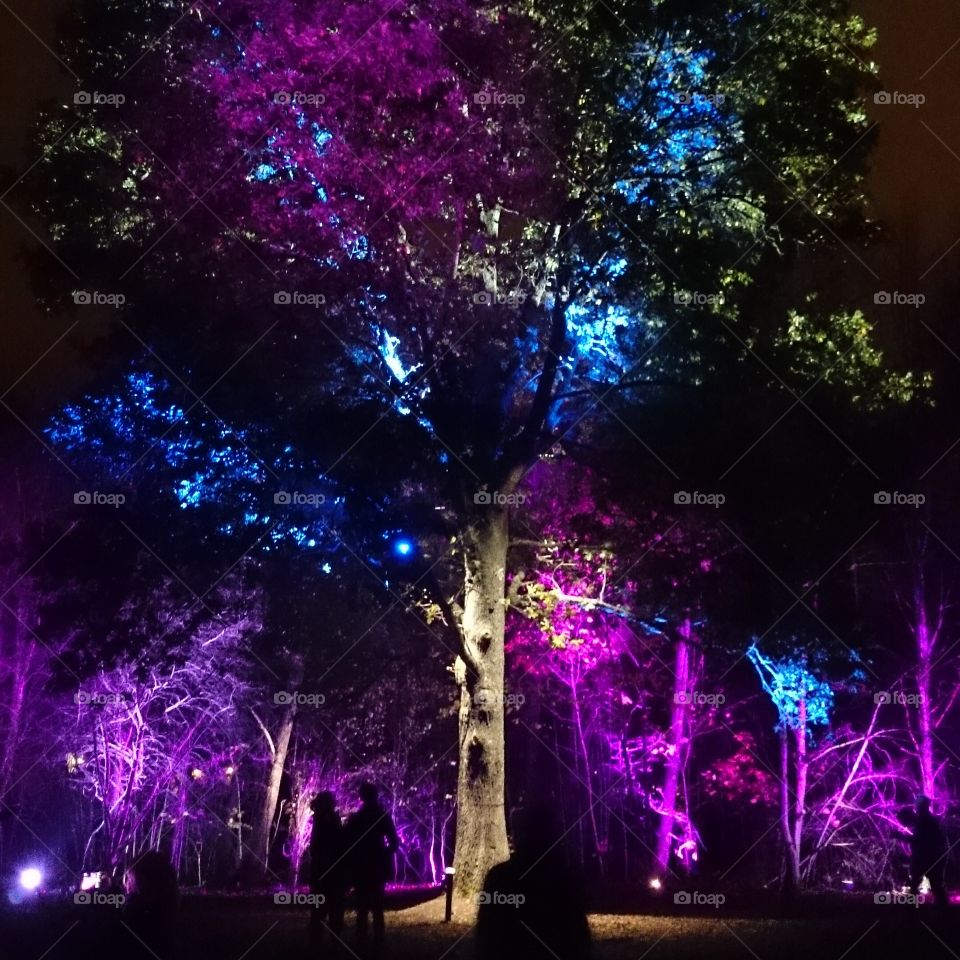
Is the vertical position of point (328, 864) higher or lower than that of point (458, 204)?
lower

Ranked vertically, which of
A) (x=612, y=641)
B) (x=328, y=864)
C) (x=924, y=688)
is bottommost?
(x=328, y=864)

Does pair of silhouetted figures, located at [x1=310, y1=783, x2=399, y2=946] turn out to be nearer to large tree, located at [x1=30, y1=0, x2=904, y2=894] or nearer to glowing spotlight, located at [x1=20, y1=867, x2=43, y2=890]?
large tree, located at [x1=30, y1=0, x2=904, y2=894]

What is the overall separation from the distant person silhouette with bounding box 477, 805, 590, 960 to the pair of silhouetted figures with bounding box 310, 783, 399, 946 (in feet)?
21.3

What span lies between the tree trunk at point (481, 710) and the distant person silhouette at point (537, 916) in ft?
30.1

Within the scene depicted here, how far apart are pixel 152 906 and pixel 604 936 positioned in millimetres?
7666

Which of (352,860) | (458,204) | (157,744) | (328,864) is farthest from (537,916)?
(157,744)

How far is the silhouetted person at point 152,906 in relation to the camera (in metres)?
7.43

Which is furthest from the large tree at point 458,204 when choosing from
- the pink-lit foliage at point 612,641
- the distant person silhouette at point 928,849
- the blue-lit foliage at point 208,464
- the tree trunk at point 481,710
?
the distant person silhouette at point 928,849

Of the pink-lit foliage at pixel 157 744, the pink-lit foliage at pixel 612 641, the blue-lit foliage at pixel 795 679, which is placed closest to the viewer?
the blue-lit foliage at pixel 795 679

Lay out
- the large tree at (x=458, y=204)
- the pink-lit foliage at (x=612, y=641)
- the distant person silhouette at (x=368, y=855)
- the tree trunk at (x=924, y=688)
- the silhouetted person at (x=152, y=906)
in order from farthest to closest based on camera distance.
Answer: the tree trunk at (x=924, y=688), the pink-lit foliage at (x=612, y=641), the large tree at (x=458, y=204), the distant person silhouette at (x=368, y=855), the silhouetted person at (x=152, y=906)

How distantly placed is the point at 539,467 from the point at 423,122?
8485 millimetres

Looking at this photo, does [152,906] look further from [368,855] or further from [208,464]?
[208,464]

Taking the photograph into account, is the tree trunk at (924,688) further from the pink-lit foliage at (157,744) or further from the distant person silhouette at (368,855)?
the distant person silhouette at (368,855)

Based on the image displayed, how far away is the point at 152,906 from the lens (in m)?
7.57
